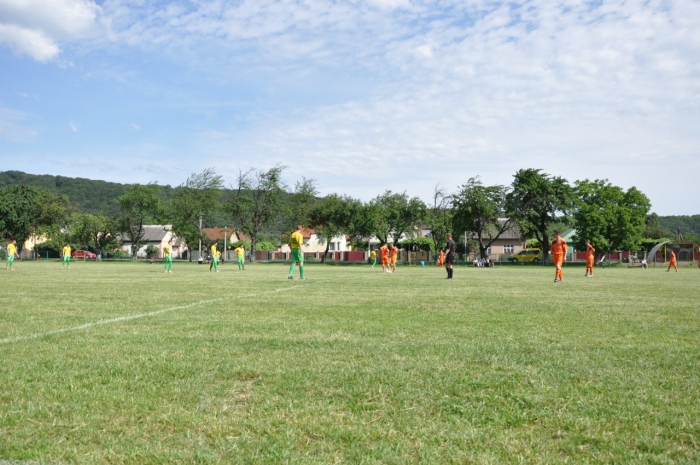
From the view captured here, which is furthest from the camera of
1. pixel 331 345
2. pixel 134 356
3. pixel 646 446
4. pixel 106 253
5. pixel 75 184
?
pixel 75 184

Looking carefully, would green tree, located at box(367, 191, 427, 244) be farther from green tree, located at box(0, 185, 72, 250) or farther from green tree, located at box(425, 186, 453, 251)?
green tree, located at box(0, 185, 72, 250)

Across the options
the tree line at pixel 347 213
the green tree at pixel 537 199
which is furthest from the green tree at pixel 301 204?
the green tree at pixel 537 199

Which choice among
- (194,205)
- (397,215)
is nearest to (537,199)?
(397,215)

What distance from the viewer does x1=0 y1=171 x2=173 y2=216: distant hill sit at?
13290 centimetres

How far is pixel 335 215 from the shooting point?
76438mm

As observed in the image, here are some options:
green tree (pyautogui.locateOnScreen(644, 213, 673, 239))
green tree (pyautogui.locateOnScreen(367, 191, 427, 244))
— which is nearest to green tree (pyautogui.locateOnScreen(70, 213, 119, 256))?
green tree (pyautogui.locateOnScreen(367, 191, 427, 244))

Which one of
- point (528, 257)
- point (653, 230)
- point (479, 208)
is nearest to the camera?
point (479, 208)

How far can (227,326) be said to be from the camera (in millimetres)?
7809

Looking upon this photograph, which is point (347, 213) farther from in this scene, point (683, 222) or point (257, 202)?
point (683, 222)

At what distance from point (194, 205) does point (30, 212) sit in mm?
31647

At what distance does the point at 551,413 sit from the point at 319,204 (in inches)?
3021

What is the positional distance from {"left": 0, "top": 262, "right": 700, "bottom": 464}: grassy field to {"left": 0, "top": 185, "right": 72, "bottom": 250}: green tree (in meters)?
93.6

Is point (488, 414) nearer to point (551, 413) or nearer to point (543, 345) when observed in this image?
point (551, 413)

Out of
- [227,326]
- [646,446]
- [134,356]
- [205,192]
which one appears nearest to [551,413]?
[646,446]
